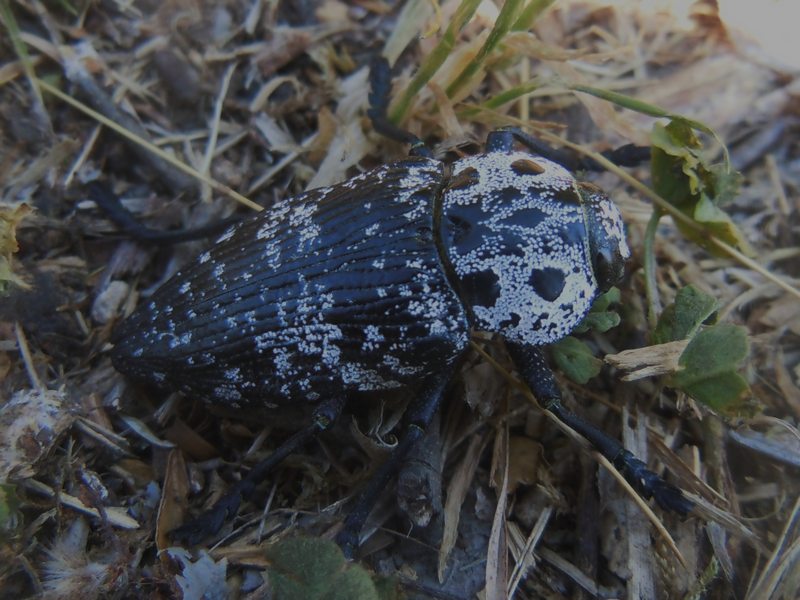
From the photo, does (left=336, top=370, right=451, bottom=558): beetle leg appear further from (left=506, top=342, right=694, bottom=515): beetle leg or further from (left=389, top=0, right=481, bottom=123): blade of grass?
(left=389, top=0, right=481, bottom=123): blade of grass

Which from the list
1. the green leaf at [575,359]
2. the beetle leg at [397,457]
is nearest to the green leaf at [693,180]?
the green leaf at [575,359]

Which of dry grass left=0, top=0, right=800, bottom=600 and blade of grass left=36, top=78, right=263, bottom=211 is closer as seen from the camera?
dry grass left=0, top=0, right=800, bottom=600

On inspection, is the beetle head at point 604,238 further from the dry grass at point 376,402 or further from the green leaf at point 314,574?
the green leaf at point 314,574

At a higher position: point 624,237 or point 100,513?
point 624,237

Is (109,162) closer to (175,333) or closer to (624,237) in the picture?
(175,333)

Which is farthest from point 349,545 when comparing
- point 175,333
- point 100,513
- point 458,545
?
point 175,333

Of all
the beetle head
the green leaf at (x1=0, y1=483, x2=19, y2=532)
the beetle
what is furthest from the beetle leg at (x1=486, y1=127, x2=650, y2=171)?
the green leaf at (x1=0, y1=483, x2=19, y2=532)

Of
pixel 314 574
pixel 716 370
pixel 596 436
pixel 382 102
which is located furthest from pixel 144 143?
pixel 716 370
